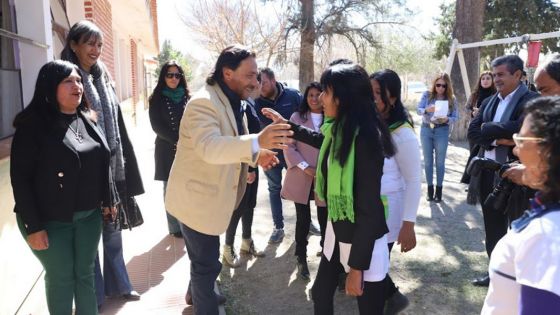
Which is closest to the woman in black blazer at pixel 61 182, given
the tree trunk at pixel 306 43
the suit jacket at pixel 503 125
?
the suit jacket at pixel 503 125

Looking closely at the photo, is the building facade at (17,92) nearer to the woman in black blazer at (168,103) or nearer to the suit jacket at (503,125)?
the woman in black blazer at (168,103)

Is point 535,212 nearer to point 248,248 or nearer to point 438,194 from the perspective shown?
point 248,248

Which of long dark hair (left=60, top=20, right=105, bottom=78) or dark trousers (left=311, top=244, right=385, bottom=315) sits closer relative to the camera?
dark trousers (left=311, top=244, right=385, bottom=315)

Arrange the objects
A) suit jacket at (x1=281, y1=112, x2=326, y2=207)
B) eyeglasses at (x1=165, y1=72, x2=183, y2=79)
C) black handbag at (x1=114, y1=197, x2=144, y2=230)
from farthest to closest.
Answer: eyeglasses at (x1=165, y1=72, x2=183, y2=79) < suit jacket at (x1=281, y1=112, x2=326, y2=207) < black handbag at (x1=114, y1=197, x2=144, y2=230)

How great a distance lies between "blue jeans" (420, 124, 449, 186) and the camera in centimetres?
638

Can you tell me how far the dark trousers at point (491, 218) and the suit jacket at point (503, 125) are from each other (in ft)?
0.67

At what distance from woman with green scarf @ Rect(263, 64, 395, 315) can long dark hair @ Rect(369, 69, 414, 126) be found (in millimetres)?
621

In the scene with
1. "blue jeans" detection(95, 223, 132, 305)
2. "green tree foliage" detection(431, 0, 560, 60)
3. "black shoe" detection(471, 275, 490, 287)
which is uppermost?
"green tree foliage" detection(431, 0, 560, 60)

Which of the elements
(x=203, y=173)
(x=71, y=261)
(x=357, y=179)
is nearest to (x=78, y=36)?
(x=203, y=173)

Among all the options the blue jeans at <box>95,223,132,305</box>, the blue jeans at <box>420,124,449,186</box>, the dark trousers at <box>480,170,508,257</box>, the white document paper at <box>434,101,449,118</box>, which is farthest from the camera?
the blue jeans at <box>420,124,449,186</box>

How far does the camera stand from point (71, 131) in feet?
8.13

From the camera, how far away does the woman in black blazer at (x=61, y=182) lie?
230 cm

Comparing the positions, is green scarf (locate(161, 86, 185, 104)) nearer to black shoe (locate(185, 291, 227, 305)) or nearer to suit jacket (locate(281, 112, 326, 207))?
suit jacket (locate(281, 112, 326, 207))

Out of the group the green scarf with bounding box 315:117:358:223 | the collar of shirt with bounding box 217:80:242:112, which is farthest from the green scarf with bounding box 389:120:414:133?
the collar of shirt with bounding box 217:80:242:112
